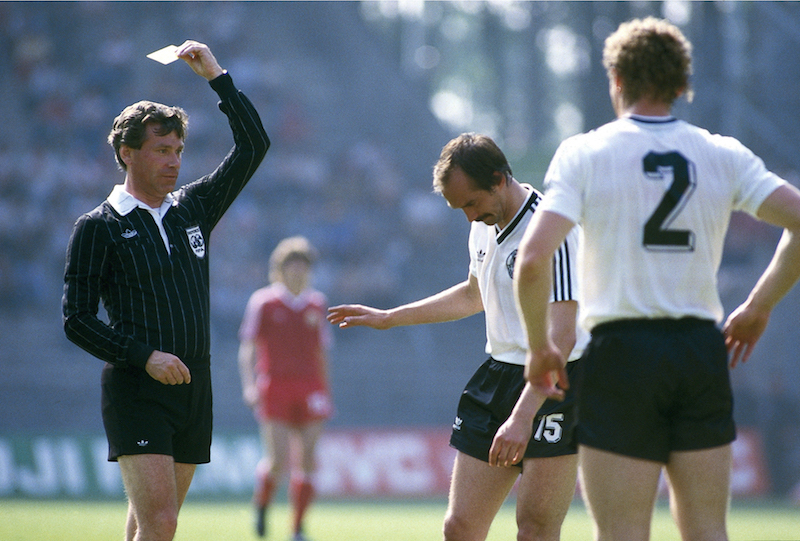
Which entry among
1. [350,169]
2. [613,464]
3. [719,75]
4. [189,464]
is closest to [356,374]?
[350,169]

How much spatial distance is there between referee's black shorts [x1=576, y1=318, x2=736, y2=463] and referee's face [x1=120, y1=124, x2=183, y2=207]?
234 centimetres

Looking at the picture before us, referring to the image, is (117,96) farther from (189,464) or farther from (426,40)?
(189,464)

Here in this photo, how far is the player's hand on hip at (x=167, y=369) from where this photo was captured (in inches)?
164

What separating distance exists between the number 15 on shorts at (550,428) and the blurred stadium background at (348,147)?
979 centimetres

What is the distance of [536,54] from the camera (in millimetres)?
20281

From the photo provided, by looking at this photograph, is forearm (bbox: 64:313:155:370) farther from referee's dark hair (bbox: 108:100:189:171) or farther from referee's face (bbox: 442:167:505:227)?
referee's face (bbox: 442:167:505:227)

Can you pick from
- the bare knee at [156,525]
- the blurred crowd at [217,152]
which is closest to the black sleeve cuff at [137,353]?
the bare knee at [156,525]

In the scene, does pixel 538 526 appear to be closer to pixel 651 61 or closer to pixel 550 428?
pixel 550 428

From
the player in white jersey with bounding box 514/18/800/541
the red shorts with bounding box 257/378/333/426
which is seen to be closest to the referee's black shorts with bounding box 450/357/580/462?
the player in white jersey with bounding box 514/18/800/541

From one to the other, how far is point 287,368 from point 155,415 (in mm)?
→ 5308

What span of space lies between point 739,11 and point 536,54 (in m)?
5.15

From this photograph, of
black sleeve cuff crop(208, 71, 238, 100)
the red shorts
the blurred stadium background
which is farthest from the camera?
the blurred stadium background

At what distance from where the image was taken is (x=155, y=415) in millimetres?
4305

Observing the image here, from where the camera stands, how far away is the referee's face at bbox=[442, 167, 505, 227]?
4.25m
